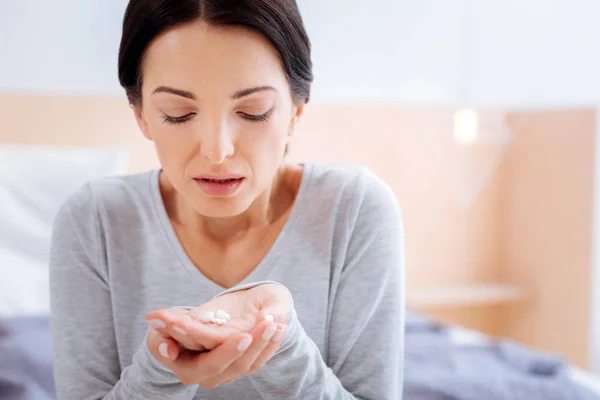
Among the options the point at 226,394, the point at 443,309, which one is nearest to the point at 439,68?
the point at 226,394

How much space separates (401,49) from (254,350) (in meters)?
0.41

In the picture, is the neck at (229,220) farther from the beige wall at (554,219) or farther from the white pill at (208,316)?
the beige wall at (554,219)

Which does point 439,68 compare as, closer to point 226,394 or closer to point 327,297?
point 327,297

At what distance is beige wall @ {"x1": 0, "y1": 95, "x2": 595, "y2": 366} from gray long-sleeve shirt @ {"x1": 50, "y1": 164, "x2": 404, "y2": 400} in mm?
88

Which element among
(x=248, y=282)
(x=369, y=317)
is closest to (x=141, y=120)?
(x=248, y=282)

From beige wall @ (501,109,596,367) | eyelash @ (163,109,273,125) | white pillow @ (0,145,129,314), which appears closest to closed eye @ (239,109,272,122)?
eyelash @ (163,109,273,125)

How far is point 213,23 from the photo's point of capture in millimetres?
449

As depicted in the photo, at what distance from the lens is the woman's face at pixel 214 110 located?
45cm

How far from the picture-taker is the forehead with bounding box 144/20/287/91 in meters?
0.45

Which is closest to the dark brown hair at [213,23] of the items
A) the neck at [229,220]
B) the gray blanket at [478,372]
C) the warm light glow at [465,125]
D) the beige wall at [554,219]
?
the neck at [229,220]

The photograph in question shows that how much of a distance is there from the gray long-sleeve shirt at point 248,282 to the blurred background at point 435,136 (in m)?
0.08

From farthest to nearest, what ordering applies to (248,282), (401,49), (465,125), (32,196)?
(465,125) < (32,196) < (401,49) < (248,282)

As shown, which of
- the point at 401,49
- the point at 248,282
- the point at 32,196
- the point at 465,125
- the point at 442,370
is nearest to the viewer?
the point at 248,282

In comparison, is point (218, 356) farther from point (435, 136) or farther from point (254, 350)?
point (435, 136)
